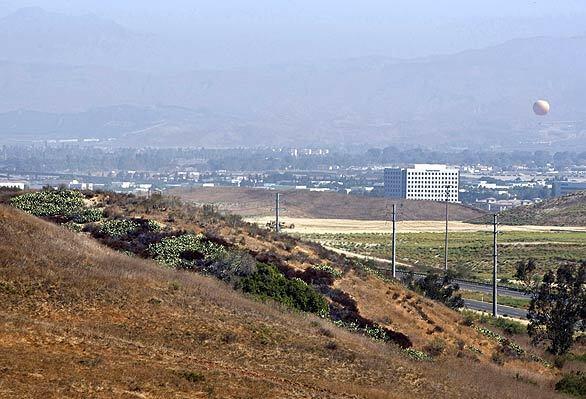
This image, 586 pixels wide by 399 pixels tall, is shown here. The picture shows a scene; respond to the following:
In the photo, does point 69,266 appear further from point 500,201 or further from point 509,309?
point 500,201

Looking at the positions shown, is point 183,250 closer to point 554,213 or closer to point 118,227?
point 118,227

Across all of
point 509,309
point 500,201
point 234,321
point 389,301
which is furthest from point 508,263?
point 500,201

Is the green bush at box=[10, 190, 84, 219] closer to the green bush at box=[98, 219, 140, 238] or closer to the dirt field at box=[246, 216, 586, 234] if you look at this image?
the green bush at box=[98, 219, 140, 238]

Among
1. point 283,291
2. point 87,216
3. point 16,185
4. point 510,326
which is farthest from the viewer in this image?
Result: point 16,185

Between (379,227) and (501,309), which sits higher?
(501,309)

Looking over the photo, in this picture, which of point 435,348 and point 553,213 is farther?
point 553,213

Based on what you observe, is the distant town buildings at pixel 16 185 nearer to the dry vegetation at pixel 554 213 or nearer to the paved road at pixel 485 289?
the paved road at pixel 485 289

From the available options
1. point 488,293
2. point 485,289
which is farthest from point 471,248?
point 488,293
